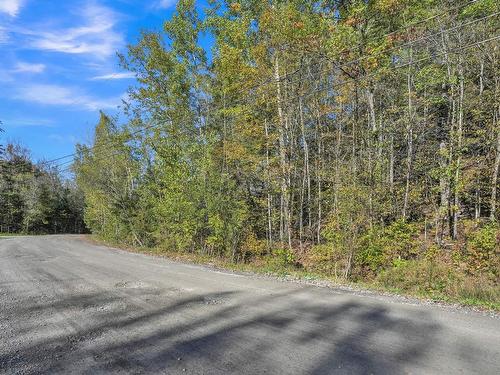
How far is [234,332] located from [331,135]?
11253mm

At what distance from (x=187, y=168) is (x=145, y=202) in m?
5.08

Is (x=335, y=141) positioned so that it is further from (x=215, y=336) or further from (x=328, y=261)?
(x=215, y=336)

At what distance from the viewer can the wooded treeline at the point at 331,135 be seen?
398 inches

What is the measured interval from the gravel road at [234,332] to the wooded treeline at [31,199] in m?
37.8

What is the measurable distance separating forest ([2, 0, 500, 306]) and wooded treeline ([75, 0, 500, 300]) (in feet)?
0.21

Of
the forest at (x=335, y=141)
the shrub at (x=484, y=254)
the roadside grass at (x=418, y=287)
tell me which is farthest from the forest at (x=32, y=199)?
the shrub at (x=484, y=254)

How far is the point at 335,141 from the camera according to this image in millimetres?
15656

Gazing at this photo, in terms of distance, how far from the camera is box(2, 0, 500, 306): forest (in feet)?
32.2

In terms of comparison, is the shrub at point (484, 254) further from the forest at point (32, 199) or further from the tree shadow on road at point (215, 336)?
the forest at point (32, 199)

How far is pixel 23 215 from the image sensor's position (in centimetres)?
4094

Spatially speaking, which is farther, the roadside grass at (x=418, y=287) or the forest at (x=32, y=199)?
the forest at (x=32, y=199)

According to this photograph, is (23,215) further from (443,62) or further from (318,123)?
(443,62)

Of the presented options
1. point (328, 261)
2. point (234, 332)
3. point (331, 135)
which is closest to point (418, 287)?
point (328, 261)

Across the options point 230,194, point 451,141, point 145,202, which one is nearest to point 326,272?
point 230,194
